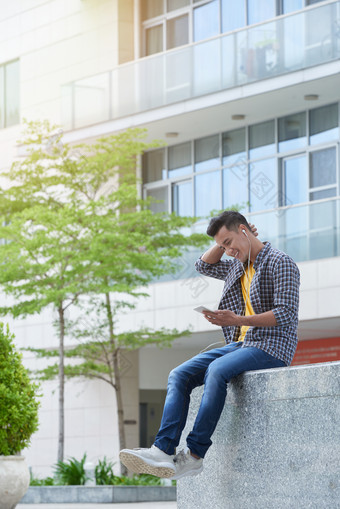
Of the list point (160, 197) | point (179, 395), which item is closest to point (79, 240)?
point (160, 197)

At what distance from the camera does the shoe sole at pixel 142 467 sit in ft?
18.6

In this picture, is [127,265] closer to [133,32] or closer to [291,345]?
[133,32]

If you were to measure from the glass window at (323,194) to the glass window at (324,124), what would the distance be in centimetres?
107

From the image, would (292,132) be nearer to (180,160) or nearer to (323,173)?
(323,173)

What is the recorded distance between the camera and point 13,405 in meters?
8.80

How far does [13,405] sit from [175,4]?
17.7m

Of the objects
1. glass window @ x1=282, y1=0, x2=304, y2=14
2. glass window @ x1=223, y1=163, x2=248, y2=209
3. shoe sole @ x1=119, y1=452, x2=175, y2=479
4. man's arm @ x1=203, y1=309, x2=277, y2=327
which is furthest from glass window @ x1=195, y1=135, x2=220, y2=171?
shoe sole @ x1=119, y1=452, x2=175, y2=479

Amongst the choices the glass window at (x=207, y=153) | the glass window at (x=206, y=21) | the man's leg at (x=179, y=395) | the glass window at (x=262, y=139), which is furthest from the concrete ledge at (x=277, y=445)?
the glass window at (x=206, y=21)

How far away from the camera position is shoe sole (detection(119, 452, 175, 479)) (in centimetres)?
566

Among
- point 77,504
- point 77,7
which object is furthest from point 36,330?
point 77,504

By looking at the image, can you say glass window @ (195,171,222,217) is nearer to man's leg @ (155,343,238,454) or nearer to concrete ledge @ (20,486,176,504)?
concrete ledge @ (20,486,176,504)

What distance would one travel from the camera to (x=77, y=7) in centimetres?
2636

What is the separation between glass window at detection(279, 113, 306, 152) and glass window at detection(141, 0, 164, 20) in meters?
5.01

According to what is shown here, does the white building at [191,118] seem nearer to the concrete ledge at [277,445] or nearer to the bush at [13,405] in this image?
the bush at [13,405]
